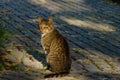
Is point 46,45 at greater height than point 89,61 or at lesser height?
greater

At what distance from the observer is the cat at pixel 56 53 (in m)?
7.03

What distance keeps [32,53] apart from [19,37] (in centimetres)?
145

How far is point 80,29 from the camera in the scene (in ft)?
39.1

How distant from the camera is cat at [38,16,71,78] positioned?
7.03 meters

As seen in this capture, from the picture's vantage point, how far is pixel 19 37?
33.3 feet

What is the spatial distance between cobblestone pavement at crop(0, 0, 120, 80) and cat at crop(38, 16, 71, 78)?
0.25 meters

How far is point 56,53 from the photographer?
7.21m

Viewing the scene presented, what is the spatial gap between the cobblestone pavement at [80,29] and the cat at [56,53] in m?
0.25

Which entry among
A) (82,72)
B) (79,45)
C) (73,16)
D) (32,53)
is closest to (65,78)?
(82,72)

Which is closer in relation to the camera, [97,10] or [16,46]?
[16,46]

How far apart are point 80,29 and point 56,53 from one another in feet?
15.7

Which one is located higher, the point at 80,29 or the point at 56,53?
the point at 56,53

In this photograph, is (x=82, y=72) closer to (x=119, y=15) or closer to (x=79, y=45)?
(x=79, y=45)

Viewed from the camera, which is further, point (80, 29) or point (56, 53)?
point (80, 29)
